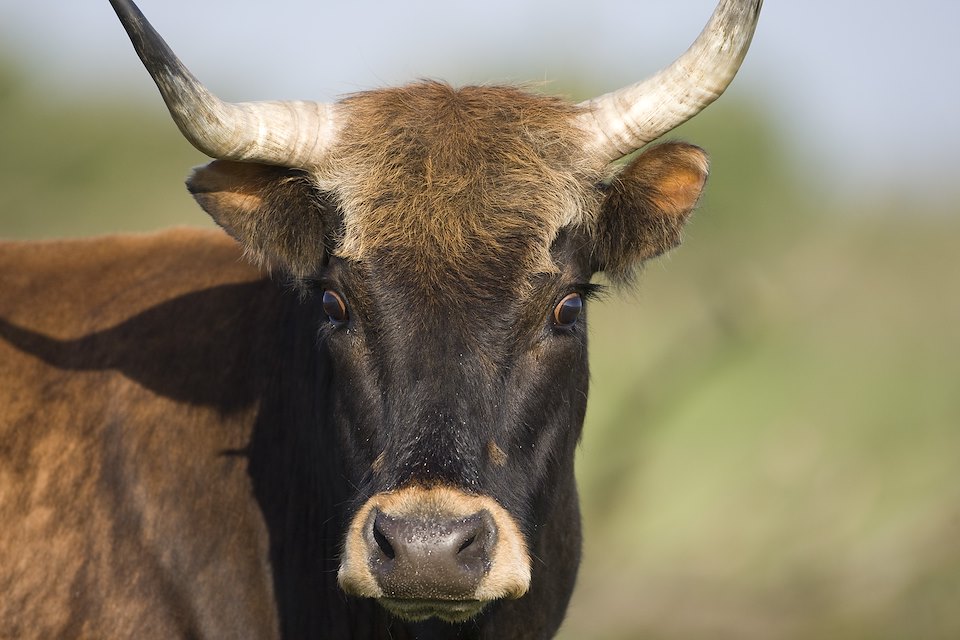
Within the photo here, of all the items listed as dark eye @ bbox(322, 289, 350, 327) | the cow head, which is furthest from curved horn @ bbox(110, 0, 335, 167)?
dark eye @ bbox(322, 289, 350, 327)

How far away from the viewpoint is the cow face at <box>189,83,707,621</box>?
452 cm

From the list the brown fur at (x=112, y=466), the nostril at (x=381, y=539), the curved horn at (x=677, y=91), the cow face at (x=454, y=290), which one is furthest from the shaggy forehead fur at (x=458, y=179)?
the brown fur at (x=112, y=466)

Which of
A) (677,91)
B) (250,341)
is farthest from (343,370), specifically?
(677,91)

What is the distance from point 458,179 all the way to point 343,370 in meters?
0.98

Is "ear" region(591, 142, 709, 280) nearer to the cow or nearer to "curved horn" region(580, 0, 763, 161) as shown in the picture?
the cow

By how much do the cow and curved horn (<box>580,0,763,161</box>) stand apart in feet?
0.04

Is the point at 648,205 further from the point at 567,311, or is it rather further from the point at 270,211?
the point at 270,211

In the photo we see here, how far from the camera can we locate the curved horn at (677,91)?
16.4ft

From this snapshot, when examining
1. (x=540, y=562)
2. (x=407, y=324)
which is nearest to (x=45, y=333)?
(x=407, y=324)

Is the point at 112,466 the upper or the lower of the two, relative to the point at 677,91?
lower

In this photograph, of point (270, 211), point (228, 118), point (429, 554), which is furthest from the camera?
point (270, 211)

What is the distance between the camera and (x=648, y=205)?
5.56 metres

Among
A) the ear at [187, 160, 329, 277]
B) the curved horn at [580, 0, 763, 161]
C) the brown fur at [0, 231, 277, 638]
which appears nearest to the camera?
the curved horn at [580, 0, 763, 161]

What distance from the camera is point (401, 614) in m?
4.71
